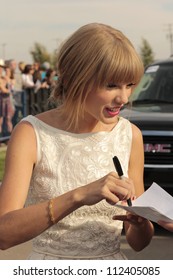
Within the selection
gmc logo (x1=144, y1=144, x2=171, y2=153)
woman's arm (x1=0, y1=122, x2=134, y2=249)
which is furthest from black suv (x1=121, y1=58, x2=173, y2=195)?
woman's arm (x1=0, y1=122, x2=134, y2=249)

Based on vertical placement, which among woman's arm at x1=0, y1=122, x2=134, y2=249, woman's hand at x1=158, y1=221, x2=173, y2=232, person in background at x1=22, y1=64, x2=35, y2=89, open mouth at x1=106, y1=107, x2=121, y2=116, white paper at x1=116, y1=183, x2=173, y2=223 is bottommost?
person in background at x1=22, y1=64, x2=35, y2=89

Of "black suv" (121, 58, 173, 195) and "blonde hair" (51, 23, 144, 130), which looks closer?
"blonde hair" (51, 23, 144, 130)

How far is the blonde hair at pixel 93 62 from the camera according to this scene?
2.57 meters

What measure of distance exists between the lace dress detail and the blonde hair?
0.40 ft

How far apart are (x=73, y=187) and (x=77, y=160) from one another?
0.36ft

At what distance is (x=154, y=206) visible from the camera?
8.57 ft

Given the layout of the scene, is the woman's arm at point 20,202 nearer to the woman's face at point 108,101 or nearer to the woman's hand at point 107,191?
the woman's hand at point 107,191

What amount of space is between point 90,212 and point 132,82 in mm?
474

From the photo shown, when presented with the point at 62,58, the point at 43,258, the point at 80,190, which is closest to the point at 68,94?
the point at 62,58

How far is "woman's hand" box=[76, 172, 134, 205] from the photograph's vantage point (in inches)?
94.0

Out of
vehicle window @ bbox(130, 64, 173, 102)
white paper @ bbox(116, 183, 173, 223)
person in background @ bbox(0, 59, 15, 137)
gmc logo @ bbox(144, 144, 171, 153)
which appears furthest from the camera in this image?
person in background @ bbox(0, 59, 15, 137)

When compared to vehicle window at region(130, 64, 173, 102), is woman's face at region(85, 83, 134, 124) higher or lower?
higher

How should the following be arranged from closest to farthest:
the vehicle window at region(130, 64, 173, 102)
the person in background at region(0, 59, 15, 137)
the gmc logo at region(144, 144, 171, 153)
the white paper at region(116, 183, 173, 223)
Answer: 1. the white paper at region(116, 183, 173, 223)
2. the gmc logo at region(144, 144, 171, 153)
3. the vehicle window at region(130, 64, 173, 102)
4. the person in background at region(0, 59, 15, 137)

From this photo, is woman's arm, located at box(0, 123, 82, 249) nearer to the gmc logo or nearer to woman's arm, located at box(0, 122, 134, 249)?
woman's arm, located at box(0, 122, 134, 249)
